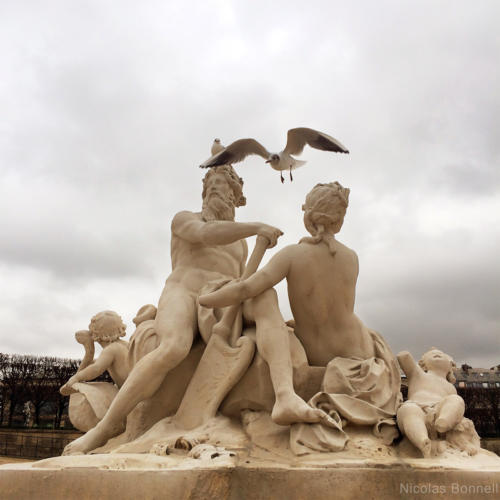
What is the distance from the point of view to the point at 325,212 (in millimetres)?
4195

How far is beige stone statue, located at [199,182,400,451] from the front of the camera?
3.90m

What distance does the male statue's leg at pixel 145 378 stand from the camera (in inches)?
159

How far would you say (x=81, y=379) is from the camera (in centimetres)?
503

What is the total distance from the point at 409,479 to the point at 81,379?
3224mm

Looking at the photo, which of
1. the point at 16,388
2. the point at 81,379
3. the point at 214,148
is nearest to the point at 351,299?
the point at 214,148

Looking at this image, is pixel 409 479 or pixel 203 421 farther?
pixel 203 421

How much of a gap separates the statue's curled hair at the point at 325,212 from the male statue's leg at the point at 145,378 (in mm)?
1239

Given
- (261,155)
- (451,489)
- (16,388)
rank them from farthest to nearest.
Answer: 1. (16,388)
2. (261,155)
3. (451,489)

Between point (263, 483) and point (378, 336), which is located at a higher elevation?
point (378, 336)

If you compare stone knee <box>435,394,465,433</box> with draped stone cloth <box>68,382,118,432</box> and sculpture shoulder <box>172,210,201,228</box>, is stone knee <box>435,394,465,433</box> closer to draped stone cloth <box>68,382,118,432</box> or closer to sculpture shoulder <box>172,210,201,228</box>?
sculpture shoulder <box>172,210,201,228</box>

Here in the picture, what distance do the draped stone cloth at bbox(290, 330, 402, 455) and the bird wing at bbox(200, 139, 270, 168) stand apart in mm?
1911

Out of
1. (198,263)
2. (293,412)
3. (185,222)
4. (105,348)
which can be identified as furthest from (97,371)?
(293,412)

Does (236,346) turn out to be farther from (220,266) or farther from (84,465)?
(84,465)

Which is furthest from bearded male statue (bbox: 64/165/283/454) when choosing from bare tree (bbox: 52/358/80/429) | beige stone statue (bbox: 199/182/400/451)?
bare tree (bbox: 52/358/80/429)
